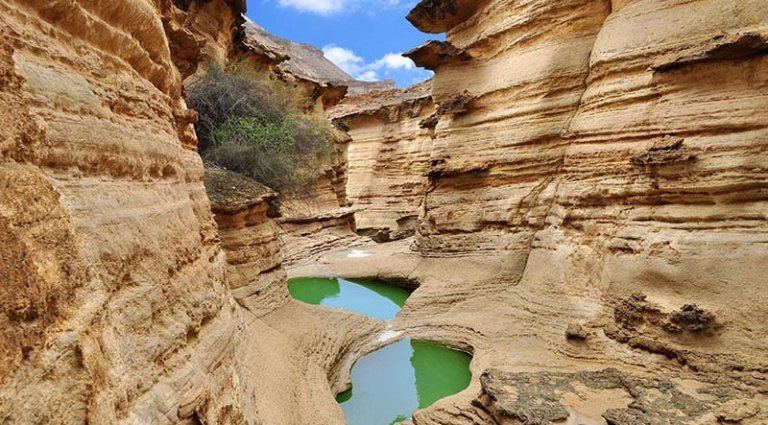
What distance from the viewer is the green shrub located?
34.3 feet

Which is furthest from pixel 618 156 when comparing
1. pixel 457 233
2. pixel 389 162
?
pixel 389 162

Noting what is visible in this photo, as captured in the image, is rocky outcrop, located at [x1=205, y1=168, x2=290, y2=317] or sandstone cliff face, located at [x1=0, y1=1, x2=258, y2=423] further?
rocky outcrop, located at [x1=205, y1=168, x2=290, y2=317]

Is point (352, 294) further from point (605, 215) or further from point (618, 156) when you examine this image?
point (618, 156)

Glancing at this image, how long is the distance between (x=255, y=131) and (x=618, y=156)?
8349 mm

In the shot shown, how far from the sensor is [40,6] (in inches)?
80.7

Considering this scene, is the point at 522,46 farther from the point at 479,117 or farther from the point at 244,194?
the point at 244,194

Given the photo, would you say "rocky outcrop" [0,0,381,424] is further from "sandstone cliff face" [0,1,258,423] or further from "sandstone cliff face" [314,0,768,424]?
"sandstone cliff face" [314,0,768,424]

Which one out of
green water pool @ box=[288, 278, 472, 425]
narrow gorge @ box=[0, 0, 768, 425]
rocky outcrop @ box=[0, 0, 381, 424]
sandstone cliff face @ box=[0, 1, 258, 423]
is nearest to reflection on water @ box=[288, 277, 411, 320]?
narrow gorge @ box=[0, 0, 768, 425]

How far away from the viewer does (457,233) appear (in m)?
9.38

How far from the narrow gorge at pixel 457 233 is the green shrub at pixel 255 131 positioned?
3.37 ft

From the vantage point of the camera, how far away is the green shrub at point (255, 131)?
10.5m

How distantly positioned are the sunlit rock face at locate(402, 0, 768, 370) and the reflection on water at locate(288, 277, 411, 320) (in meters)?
1.79

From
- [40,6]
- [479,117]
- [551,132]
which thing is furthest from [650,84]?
[40,6]

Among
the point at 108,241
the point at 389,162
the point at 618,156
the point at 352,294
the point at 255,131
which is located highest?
the point at 389,162
